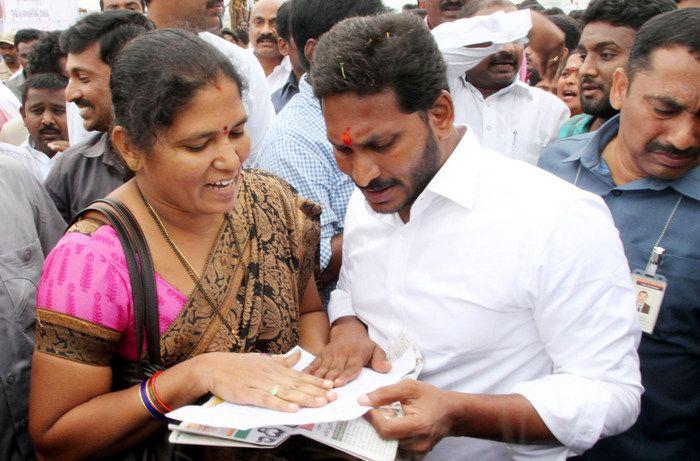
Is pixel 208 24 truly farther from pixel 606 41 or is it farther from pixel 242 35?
pixel 242 35

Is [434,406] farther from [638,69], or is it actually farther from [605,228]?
[638,69]

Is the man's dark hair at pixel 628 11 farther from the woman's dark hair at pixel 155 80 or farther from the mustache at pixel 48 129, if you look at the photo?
the mustache at pixel 48 129

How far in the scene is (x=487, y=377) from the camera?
5.78 feet

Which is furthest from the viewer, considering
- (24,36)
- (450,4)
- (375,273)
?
(24,36)

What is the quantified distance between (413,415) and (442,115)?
0.87 meters


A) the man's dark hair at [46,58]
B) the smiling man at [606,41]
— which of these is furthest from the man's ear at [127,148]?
the man's dark hair at [46,58]

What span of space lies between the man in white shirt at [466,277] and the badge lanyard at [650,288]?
1.59ft

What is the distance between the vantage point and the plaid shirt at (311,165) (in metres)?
2.50

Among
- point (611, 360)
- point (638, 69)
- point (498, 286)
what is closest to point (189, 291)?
point (498, 286)

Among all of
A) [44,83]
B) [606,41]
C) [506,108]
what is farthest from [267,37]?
[606,41]

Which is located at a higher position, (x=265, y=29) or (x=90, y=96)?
(x=90, y=96)

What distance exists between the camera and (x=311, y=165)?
8.25 ft

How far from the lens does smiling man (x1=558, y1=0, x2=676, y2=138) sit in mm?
3010

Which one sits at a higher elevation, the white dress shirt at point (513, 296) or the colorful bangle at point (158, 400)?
the white dress shirt at point (513, 296)
